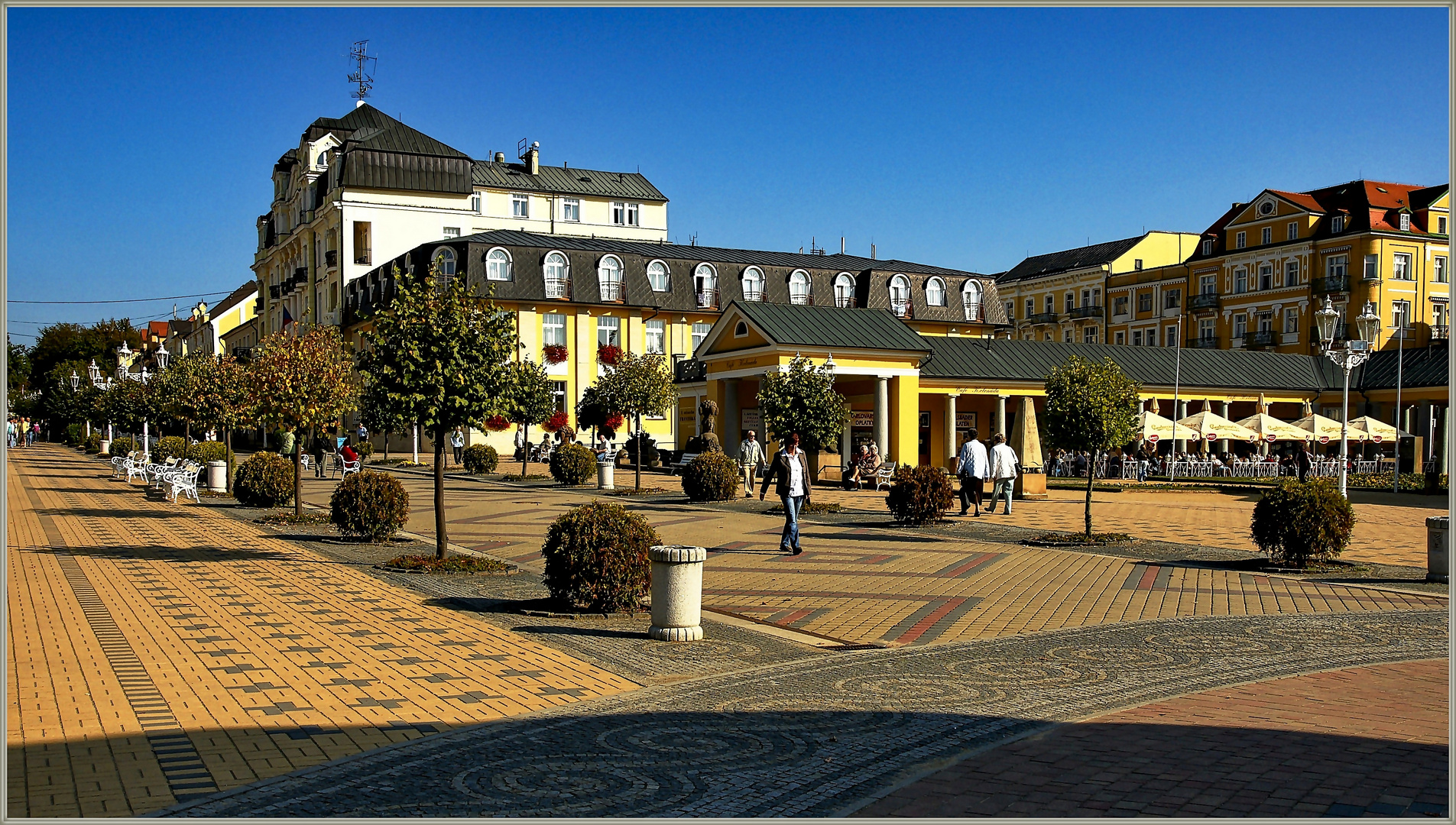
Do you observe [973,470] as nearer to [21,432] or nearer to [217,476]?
[217,476]

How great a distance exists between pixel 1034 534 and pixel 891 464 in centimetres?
1337

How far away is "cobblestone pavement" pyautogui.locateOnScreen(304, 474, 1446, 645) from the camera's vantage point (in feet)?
34.7

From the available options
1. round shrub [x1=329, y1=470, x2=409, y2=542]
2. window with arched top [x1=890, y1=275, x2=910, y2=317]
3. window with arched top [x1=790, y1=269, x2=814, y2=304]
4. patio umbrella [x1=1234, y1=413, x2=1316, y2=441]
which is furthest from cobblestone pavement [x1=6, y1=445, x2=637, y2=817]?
window with arched top [x1=890, y1=275, x2=910, y2=317]

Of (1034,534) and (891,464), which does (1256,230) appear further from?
(1034,534)

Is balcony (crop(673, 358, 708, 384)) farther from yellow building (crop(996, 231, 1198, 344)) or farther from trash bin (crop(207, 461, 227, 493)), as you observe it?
yellow building (crop(996, 231, 1198, 344))

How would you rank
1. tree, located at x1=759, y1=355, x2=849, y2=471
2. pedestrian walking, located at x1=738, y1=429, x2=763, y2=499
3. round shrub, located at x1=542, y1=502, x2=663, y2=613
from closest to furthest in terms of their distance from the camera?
round shrub, located at x1=542, y1=502, x2=663, y2=613
tree, located at x1=759, y1=355, x2=849, y2=471
pedestrian walking, located at x1=738, y1=429, x2=763, y2=499

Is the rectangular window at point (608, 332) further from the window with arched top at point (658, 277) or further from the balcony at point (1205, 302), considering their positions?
the balcony at point (1205, 302)

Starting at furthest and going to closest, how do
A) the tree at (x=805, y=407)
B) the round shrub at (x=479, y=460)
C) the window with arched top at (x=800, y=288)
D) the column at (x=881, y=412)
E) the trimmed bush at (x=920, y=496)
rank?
the window with arched top at (x=800, y=288) < the column at (x=881, y=412) < the round shrub at (x=479, y=460) < the tree at (x=805, y=407) < the trimmed bush at (x=920, y=496)

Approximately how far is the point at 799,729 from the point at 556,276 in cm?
4524

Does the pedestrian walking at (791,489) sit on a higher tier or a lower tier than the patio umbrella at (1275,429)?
lower

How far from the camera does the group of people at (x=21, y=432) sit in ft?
221

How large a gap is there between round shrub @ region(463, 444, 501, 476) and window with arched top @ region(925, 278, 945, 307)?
29.0m

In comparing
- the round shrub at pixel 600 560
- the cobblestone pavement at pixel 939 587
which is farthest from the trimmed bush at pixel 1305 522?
the round shrub at pixel 600 560

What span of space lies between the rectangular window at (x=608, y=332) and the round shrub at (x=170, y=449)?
2227cm
